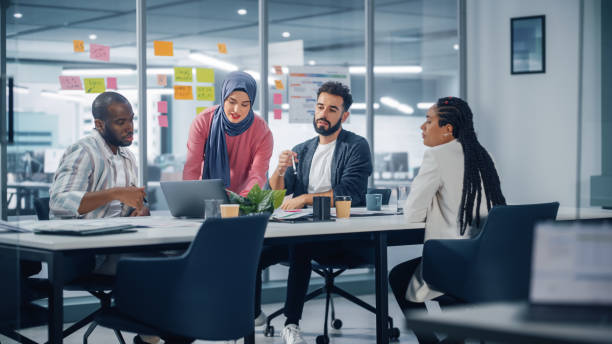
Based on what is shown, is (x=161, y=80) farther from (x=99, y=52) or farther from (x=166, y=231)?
(x=166, y=231)

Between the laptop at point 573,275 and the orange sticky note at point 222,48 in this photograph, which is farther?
the orange sticky note at point 222,48

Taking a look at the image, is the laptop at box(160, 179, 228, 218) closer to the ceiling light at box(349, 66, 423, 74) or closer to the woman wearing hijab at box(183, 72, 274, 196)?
the woman wearing hijab at box(183, 72, 274, 196)

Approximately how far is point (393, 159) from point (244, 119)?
6.45ft

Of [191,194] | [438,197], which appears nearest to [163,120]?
[191,194]

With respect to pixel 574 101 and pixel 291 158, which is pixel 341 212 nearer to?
pixel 291 158

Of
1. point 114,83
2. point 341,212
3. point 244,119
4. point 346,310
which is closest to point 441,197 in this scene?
point 341,212

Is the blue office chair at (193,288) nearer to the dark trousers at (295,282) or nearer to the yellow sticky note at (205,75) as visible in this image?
the dark trousers at (295,282)

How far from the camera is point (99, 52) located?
15.1ft

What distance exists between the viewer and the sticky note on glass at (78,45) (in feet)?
15.1

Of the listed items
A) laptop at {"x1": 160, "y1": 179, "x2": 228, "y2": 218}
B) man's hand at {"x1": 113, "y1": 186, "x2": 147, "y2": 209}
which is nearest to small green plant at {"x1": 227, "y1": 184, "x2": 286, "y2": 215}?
laptop at {"x1": 160, "y1": 179, "x2": 228, "y2": 218}

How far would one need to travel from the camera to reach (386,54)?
571 cm

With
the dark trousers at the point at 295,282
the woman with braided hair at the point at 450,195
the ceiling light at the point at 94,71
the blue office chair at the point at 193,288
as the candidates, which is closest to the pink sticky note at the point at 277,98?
the ceiling light at the point at 94,71

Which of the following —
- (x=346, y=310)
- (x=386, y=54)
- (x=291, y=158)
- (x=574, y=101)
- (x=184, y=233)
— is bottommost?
(x=346, y=310)

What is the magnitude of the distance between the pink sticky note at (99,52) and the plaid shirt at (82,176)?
4.79 ft
